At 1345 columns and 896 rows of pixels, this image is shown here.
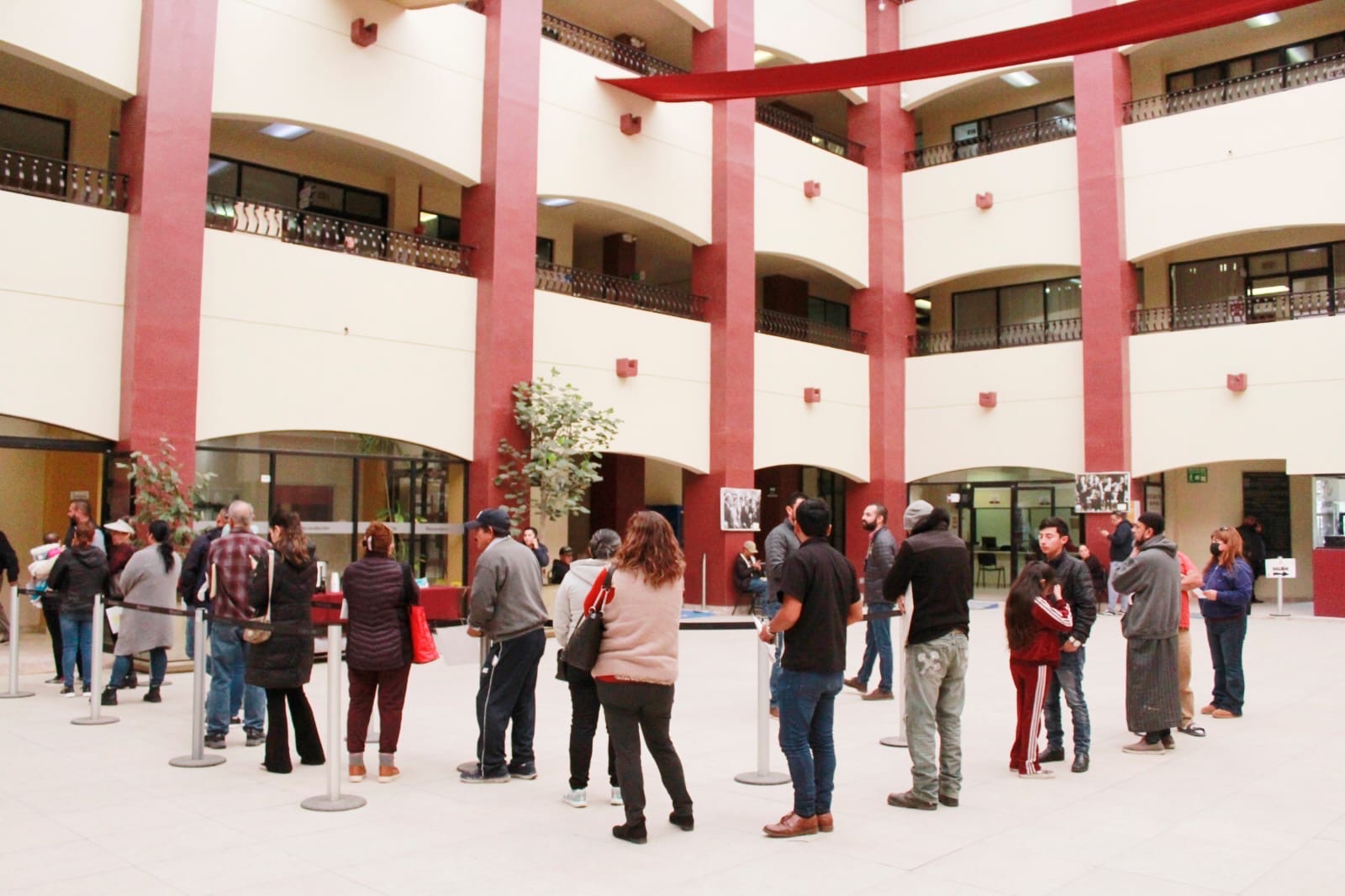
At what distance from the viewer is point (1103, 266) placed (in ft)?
69.6

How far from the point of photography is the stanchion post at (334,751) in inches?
248

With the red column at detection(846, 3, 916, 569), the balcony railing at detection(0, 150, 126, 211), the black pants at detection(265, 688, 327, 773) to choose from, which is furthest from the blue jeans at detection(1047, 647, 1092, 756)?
the red column at detection(846, 3, 916, 569)

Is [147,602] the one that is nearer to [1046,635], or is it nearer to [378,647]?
[378,647]

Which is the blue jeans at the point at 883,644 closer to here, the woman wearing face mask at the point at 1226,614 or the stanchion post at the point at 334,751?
the woman wearing face mask at the point at 1226,614

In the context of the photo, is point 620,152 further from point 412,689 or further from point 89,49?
point 412,689

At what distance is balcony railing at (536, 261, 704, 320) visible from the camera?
1892 cm

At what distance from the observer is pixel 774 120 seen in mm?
23000

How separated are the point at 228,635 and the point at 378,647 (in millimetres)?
1842

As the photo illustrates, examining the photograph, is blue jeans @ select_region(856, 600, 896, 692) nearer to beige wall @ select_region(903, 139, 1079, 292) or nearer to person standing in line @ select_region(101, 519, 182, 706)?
person standing in line @ select_region(101, 519, 182, 706)

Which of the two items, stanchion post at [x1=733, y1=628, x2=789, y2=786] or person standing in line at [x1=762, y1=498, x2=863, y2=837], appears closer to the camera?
person standing in line at [x1=762, y1=498, x2=863, y2=837]

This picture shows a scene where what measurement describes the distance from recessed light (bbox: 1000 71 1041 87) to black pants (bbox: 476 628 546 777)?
1986cm

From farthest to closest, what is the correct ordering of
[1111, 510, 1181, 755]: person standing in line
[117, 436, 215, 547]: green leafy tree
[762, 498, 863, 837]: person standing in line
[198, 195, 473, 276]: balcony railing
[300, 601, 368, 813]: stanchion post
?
1. [198, 195, 473, 276]: balcony railing
2. [117, 436, 215, 547]: green leafy tree
3. [1111, 510, 1181, 755]: person standing in line
4. [300, 601, 368, 813]: stanchion post
5. [762, 498, 863, 837]: person standing in line


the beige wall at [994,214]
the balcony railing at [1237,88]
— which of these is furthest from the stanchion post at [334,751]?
the balcony railing at [1237,88]

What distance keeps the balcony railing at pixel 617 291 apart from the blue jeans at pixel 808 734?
44.7 ft
